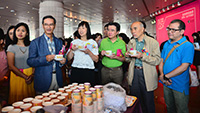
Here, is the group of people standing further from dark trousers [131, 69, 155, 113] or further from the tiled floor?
the tiled floor

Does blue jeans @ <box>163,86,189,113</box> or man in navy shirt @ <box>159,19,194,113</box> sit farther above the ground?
man in navy shirt @ <box>159,19,194,113</box>

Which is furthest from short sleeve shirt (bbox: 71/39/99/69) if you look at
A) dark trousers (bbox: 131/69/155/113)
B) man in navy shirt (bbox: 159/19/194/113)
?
man in navy shirt (bbox: 159/19/194/113)

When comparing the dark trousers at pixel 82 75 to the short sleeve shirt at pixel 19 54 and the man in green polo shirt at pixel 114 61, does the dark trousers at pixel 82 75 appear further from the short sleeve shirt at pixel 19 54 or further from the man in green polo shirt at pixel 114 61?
the short sleeve shirt at pixel 19 54

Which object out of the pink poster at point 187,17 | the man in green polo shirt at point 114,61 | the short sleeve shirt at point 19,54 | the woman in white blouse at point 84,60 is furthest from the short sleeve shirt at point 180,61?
the pink poster at point 187,17

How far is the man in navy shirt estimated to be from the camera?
71.7 inches

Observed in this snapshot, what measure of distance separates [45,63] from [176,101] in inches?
77.1

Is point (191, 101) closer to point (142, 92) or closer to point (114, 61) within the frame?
point (142, 92)

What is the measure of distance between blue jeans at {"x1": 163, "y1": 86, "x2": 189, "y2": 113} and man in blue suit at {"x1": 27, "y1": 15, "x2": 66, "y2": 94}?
1.70 metres

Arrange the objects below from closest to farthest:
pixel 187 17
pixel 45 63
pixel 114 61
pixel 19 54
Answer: pixel 45 63, pixel 19 54, pixel 114 61, pixel 187 17

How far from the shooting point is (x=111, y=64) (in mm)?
2461

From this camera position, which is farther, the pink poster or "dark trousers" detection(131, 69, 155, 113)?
the pink poster

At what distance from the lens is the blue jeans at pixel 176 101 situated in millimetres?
1831

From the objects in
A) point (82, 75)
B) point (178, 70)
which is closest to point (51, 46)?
point (82, 75)

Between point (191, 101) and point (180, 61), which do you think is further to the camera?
point (191, 101)
